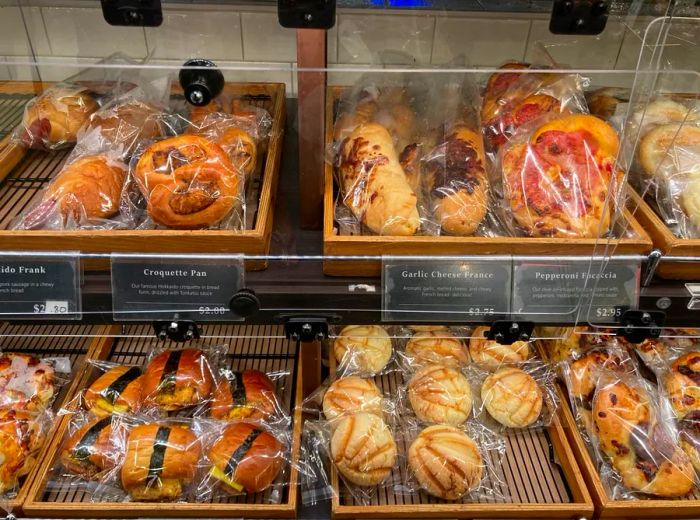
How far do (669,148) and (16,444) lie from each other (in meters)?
1.70

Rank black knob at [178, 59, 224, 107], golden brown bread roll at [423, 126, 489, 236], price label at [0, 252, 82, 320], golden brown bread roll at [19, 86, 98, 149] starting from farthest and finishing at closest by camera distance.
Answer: golden brown bread roll at [19, 86, 98, 149]
golden brown bread roll at [423, 126, 489, 236]
price label at [0, 252, 82, 320]
black knob at [178, 59, 224, 107]

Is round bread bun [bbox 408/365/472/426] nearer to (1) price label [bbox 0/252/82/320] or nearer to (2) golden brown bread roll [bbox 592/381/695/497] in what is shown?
(2) golden brown bread roll [bbox 592/381/695/497]

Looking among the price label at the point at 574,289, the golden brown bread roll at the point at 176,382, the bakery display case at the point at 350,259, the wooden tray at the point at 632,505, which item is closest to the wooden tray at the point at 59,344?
the bakery display case at the point at 350,259

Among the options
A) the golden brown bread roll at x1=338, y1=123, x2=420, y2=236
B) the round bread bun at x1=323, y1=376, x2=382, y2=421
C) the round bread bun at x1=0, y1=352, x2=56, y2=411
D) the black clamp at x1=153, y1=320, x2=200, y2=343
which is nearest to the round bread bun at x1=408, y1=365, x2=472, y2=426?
the round bread bun at x1=323, y1=376, x2=382, y2=421

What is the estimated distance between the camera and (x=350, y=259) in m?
1.14

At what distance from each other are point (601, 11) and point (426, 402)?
1001mm

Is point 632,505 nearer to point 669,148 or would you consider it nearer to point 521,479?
point 521,479

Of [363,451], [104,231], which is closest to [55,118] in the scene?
[104,231]

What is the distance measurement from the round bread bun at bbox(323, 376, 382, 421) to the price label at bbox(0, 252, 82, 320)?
0.68 metres

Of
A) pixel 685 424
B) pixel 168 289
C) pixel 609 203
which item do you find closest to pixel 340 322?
pixel 168 289

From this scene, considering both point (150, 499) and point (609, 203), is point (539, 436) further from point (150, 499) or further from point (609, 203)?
point (150, 499)

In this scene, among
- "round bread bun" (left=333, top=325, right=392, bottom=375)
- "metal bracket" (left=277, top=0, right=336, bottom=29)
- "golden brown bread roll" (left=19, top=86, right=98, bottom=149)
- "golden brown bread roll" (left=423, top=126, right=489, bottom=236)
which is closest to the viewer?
"metal bracket" (left=277, top=0, right=336, bottom=29)

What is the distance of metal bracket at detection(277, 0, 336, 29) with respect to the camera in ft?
2.97

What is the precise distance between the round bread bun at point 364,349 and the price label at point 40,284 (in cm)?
74
